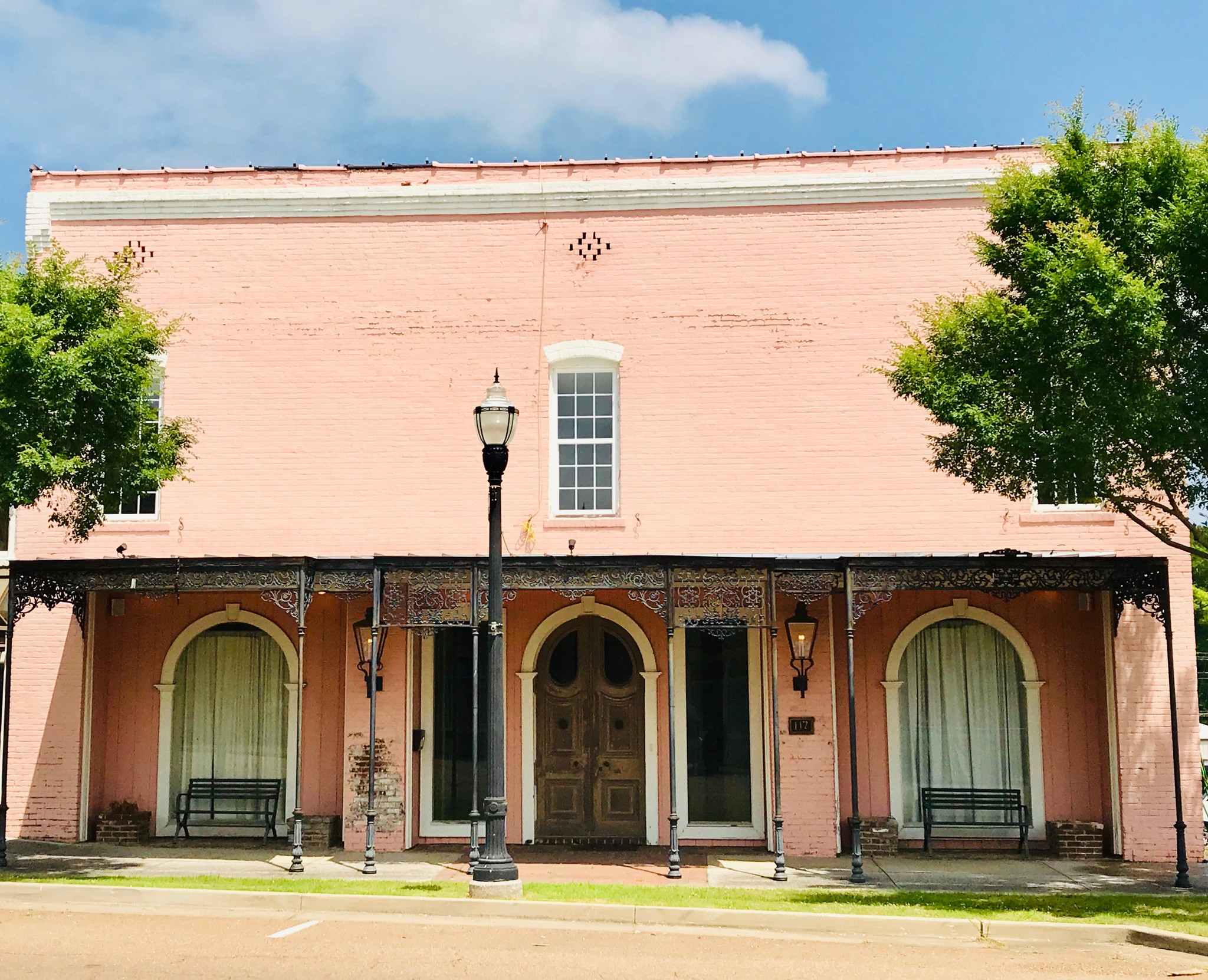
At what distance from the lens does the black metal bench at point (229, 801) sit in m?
15.1

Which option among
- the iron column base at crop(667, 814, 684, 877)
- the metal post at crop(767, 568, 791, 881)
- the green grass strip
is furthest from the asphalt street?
the metal post at crop(767, 568, 791, 881)

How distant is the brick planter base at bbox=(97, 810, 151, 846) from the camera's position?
587 inches

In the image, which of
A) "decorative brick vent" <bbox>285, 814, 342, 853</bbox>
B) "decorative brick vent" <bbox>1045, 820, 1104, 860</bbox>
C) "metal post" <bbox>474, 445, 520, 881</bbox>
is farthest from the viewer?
"decorative brick vent" <bbox>285, 814, 342, 853</bbox>

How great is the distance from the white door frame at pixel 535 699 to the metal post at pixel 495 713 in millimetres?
3144

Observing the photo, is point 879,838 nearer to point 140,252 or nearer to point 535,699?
point 535,699

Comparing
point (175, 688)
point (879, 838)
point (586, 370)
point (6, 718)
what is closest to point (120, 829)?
point (175, 688)

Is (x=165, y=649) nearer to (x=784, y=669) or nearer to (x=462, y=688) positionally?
(x=462, y=688)

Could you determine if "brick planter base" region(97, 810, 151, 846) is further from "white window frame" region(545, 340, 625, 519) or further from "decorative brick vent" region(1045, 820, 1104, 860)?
"decorative brick vent" region(1045, 820, 1104, 860)

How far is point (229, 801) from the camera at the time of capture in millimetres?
15281

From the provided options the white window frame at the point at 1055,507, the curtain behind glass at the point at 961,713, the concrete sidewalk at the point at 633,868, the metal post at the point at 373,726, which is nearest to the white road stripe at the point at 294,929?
the concrete sidewalk at the point at 633,868

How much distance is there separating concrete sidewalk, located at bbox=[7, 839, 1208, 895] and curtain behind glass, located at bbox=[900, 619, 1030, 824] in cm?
93

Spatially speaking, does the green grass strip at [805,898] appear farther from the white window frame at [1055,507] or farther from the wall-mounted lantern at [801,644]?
the white window frame at [1055,507]

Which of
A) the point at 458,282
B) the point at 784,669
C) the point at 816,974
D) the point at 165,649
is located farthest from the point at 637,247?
the point at 816,974

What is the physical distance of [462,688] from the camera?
15.2m
